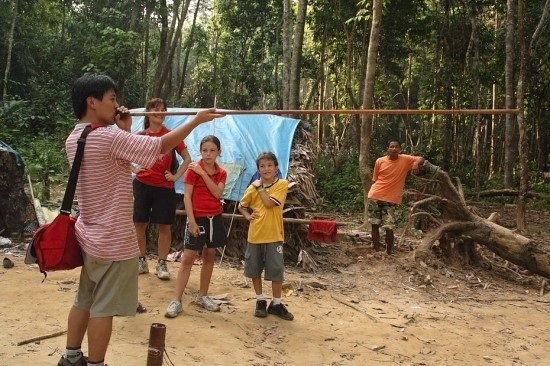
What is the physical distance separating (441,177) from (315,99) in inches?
672

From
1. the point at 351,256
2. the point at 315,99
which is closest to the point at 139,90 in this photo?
the point at 315,99

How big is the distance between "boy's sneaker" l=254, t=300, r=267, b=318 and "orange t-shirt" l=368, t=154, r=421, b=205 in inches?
124

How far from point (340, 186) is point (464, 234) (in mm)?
5427

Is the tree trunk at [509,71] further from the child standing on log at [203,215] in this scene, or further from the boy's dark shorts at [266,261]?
the child standing on log at [203,215]

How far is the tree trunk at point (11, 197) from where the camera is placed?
6.26 meters

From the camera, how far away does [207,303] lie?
4.32 meters

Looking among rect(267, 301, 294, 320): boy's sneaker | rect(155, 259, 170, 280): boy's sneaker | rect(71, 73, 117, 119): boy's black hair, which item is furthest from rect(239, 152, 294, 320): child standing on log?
rect(71, 73, 117, 119): boy's black hair

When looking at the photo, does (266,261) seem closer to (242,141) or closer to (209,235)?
(209,235)

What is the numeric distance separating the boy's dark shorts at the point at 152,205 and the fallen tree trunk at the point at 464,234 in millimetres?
3315

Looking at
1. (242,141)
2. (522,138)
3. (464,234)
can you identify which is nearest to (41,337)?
(242,141)

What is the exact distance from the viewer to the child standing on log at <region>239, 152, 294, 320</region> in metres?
4.29

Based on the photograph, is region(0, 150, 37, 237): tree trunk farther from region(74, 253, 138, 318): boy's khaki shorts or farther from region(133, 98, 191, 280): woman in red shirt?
region(74, 253, 138, 318): boy's khaki shorts

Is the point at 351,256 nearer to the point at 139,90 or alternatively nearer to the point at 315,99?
the point at 139,90

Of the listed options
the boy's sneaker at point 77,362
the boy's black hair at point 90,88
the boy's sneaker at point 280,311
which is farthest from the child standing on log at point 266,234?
the boy's black hair at point 90,88
